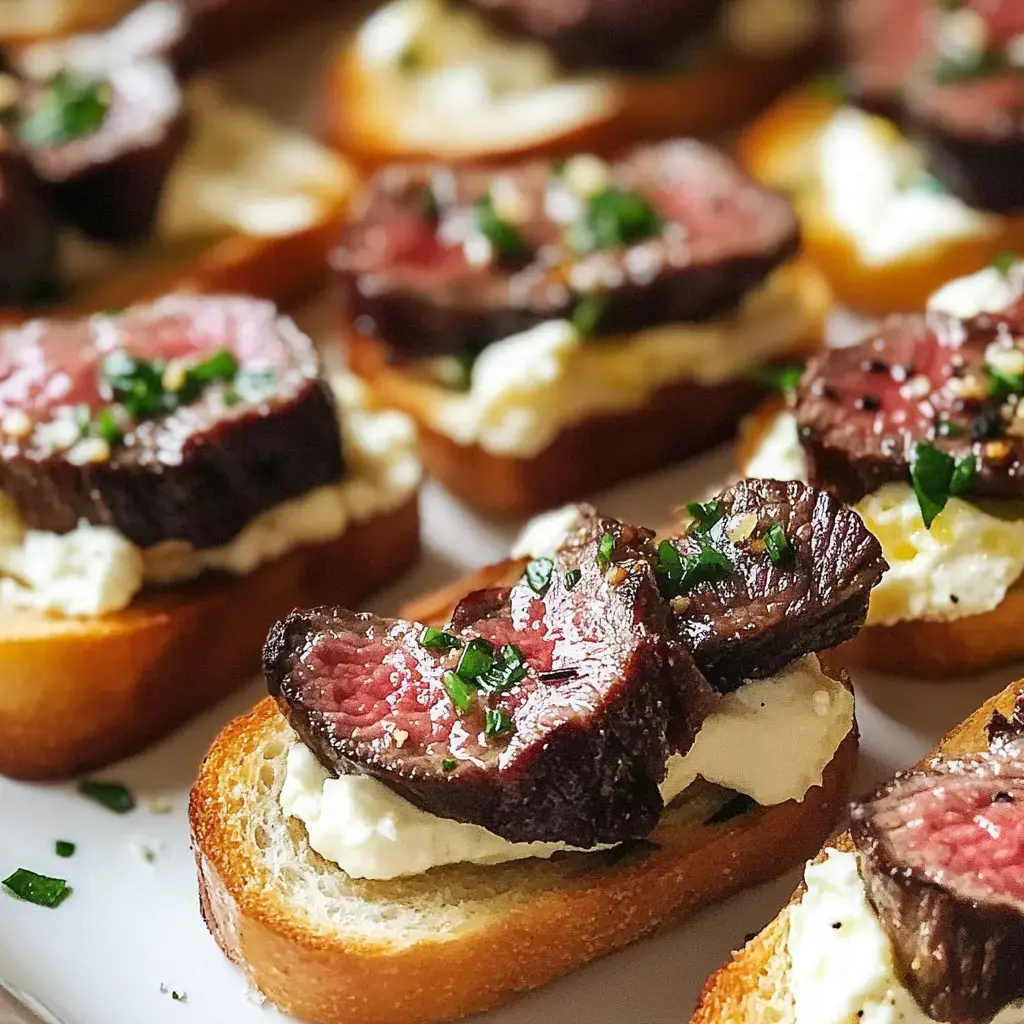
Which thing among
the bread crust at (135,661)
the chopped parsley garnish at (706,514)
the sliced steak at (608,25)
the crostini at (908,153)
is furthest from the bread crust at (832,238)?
the bread crust at (135,661)

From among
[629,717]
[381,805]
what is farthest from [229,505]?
[629,717]

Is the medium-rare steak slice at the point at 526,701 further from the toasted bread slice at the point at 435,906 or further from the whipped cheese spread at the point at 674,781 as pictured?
the toasted bread slice at the point at 435,906

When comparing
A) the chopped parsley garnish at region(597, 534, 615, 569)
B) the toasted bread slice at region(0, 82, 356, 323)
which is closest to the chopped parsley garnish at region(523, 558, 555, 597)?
the chopped parsley garnish at region(597, 534, 615, 569)

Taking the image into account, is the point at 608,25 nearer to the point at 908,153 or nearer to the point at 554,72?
the point at 554,72

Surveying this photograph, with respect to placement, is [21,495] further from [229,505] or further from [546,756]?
[546,756]

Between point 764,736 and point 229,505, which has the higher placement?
point 229,505

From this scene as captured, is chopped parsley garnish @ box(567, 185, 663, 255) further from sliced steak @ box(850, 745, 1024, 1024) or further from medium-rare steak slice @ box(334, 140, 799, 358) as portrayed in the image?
sliced steak @ box(850, 745, 1024, 1024)

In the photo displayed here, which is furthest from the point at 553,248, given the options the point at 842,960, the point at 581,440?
the point at 842,960
